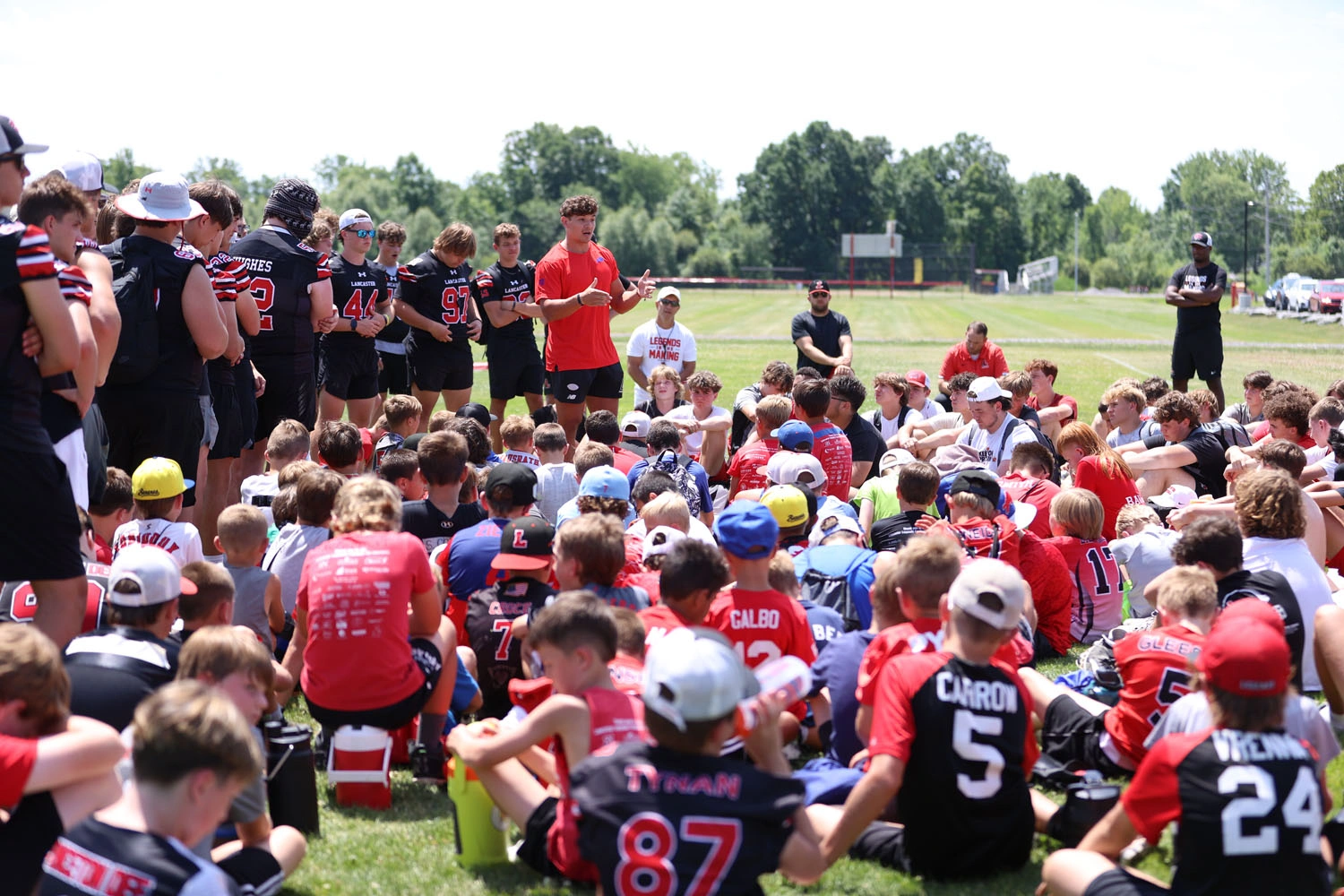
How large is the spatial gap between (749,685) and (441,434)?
11.0 feet

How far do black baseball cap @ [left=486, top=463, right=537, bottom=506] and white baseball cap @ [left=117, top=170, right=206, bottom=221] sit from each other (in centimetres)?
233

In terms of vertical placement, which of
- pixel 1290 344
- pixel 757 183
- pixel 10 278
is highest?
pixel 757 183

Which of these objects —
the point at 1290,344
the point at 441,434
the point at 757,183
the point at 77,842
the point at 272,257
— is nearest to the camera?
the point at 77,842

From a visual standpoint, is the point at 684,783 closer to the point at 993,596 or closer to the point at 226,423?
the point at 993,596

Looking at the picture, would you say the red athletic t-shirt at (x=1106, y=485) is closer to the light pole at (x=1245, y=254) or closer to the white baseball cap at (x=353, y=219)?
the white baseball cap at (x=353, y=219)

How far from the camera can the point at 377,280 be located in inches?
418

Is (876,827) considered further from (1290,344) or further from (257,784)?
(1290,344)

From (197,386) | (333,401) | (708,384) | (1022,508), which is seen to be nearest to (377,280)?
(333,401)

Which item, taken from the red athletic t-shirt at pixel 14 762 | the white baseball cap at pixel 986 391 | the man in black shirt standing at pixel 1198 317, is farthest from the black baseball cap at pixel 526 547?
the man in black shirt standing at pixel 1198 317

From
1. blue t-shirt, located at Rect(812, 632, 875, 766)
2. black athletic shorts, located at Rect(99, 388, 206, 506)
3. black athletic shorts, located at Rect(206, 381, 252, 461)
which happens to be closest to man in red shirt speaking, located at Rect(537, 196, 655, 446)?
black athletic shorts, located at Rect(206, 381, 252, 461)

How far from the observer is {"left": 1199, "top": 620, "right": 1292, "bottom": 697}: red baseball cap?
11.0 feet

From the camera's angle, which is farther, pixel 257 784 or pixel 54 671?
pixel 257 784

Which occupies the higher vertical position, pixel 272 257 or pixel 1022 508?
pixel 272 257

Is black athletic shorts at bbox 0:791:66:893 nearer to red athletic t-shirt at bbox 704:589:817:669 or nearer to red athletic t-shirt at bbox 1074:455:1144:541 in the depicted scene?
red athletic t-shirt at bbox 704:589:817:669
